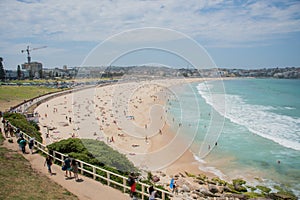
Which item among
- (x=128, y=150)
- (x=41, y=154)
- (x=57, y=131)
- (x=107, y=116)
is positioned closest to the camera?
(x=41, y=154)

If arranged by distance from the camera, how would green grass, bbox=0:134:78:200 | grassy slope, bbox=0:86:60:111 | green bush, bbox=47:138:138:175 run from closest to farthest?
1. green grass, bbox=0:134:78:200
2. green bush, bbox=47:138:138:175
3. grassy slope, bbox=0:86:60:111

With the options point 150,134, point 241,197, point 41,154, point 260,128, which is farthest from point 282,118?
point 41,154

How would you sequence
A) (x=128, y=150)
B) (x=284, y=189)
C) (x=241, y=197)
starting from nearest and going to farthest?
(x=241, y=197) → (x=284, y=189) → (x=128, y=150)

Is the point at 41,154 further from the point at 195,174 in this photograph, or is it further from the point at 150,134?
the point at 150,134

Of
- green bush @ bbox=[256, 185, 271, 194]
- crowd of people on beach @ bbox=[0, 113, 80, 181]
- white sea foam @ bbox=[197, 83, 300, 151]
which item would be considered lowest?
green bush @ bbox=[256, 185, 271, 194]

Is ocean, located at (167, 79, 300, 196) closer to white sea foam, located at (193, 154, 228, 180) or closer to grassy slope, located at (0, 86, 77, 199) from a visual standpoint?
white sea foam, located at (193, 154, 228, 180)

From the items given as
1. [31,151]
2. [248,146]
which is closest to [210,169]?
Result: [248,146]

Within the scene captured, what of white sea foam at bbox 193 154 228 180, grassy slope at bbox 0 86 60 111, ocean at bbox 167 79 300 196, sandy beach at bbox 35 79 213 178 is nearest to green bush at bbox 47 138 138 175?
sandy beach at bbox 35 79 213 178

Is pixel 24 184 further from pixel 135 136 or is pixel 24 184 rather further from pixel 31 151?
pixel 135 136

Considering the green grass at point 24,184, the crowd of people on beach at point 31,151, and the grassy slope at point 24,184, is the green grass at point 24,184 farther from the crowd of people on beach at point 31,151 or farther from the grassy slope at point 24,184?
the crowd of people on beach at point 31,151
